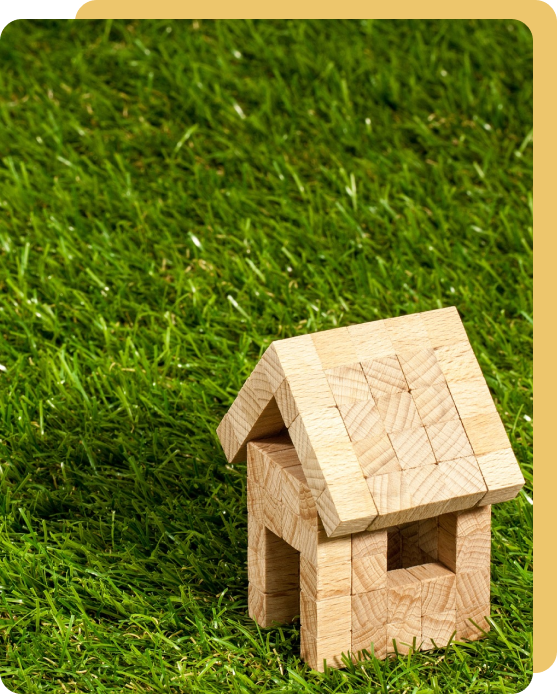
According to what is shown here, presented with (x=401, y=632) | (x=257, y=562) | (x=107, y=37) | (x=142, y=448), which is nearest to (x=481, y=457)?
(x=401, y=632)

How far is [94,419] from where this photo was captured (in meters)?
3.22

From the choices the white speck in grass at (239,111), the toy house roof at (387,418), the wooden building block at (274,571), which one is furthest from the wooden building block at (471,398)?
the white speck in grass at (239,111)

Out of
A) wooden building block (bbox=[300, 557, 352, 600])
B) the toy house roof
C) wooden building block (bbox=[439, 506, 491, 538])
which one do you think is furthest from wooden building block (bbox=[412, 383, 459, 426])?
wooden building block (bbox=[300, 557, 352, 600])

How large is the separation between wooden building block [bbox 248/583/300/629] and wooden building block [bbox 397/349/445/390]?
0.63 m

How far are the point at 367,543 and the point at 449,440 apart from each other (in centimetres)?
29

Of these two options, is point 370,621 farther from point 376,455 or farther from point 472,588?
point 376,455

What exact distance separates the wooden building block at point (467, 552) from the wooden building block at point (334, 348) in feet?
1.65

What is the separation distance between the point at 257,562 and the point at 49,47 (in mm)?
3215

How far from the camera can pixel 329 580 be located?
2318mm

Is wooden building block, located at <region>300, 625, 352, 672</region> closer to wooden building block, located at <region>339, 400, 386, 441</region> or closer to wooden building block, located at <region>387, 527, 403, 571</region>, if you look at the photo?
wooden building block, located at <region>387, 527, 403, 571</region>

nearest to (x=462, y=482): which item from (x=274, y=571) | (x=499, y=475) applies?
(x=499, y=475)

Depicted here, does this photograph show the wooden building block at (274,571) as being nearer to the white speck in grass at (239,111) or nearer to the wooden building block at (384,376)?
the wooden building block at (384,376)

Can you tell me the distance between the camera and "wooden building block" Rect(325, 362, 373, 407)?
7.50 ft

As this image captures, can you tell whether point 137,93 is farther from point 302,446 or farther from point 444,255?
point 302,446
